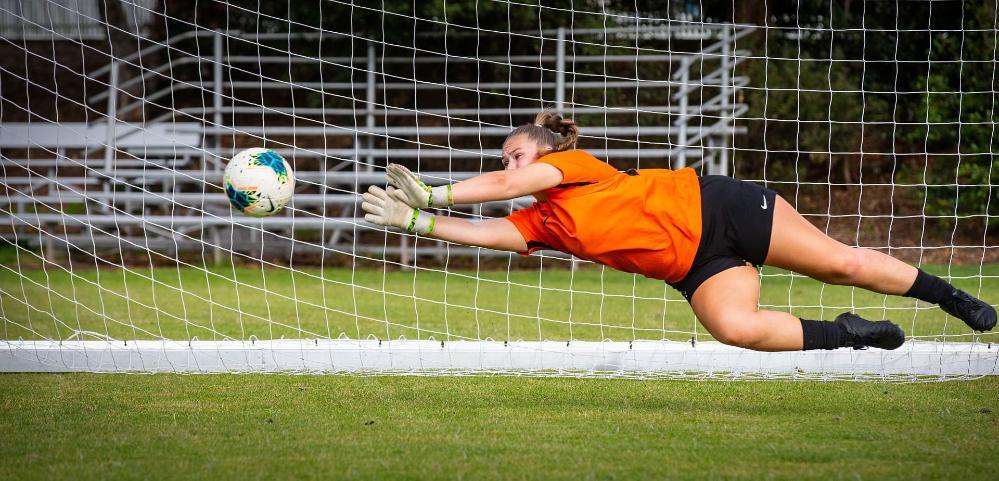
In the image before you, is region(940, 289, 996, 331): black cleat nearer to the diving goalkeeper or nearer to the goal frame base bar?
the diving goalkeeper

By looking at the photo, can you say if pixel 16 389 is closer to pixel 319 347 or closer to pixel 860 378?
pixel 319 347

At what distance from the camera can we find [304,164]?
724 inches

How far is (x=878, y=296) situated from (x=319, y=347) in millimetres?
6788

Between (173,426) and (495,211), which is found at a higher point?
(173,426)

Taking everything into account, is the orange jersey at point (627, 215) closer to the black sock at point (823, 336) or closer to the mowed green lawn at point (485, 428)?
the black sock at point (823, 336)

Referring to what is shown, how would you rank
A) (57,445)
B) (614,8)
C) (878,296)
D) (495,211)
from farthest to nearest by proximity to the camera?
(614,8) < (495,211) < (878,296) < (57,445)

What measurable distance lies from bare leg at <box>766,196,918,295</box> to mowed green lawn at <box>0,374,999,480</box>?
0.63 m

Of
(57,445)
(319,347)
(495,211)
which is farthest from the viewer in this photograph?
(495,211)

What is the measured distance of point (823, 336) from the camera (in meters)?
4.71

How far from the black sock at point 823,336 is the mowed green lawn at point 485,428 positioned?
1.17ft

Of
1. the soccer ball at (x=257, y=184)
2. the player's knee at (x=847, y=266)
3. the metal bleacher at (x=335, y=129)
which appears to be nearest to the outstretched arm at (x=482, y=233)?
the soccer ball at (x=257, y=184)

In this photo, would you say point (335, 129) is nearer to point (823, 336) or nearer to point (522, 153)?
point (522, 153)

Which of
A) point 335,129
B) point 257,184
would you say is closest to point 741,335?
point 257,184

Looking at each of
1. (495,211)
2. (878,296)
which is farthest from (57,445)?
(495,211)
